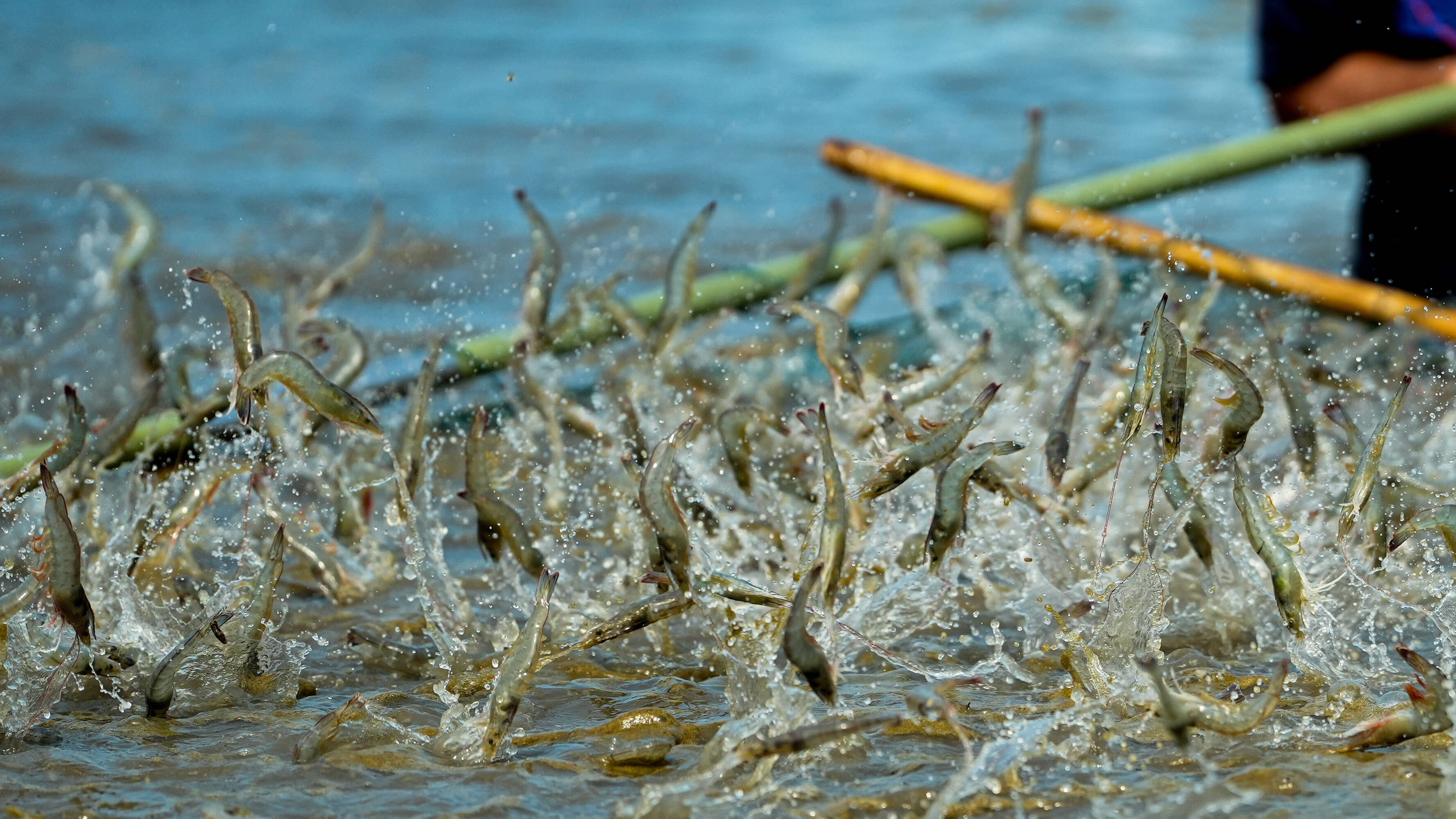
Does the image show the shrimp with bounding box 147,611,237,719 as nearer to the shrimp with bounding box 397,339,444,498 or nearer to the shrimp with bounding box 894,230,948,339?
the shrimp with bounding box 397,339,444,498

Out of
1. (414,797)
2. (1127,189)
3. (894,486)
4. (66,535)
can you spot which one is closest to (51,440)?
(66,535)

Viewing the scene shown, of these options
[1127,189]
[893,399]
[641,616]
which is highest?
[1127,189]

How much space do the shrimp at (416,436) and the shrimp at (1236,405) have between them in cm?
106

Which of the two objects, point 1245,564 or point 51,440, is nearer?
point 1245,564

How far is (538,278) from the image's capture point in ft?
9.66

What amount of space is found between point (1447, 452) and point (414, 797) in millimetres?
1947

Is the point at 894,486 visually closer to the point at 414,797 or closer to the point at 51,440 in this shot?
the point at 414,797

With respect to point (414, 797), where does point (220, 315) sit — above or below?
above

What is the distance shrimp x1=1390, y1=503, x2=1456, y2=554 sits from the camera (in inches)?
71.1

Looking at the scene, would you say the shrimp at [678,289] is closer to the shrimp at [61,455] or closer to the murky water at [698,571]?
the murky water at [698,571]

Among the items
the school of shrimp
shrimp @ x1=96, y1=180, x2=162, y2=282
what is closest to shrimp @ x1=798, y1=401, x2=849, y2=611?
the school of shrimp

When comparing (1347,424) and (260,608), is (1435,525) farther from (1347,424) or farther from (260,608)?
(260,608)

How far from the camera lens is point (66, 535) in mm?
1714

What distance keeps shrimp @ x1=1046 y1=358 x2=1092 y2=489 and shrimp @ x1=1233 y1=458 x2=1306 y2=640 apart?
271mm
